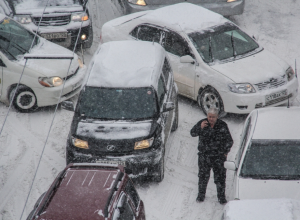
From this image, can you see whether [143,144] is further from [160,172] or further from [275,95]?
[275,95]

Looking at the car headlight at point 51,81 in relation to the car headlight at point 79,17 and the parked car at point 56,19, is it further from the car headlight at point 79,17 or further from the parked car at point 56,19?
the car headlight at point 79,17

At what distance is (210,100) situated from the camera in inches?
376

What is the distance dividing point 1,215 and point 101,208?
106 inches

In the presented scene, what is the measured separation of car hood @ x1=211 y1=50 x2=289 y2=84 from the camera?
29.9ft

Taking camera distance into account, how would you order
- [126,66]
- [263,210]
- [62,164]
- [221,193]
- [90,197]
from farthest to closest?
[62,164]
[126,66]
[221,193]
[90,197]
[263,210]

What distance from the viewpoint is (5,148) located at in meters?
8.91

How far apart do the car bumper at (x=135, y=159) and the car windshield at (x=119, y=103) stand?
2.09ft

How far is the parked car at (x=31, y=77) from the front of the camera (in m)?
9.62

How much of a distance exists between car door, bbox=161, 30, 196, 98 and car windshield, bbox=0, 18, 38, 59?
2929 millimetres

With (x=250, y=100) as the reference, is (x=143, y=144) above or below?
above

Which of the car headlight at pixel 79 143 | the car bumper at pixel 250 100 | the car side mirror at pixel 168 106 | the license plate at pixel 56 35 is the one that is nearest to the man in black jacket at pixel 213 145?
the car side mirror at pixel 168 106

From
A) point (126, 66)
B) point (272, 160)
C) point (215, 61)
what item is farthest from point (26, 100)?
point (272, 160)

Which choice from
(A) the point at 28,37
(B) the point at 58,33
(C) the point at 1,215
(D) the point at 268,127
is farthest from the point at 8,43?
(D) the point at 268,127

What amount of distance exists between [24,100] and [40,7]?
9.70ft
